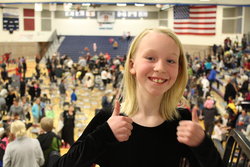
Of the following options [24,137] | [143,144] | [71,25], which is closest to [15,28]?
[71,25]

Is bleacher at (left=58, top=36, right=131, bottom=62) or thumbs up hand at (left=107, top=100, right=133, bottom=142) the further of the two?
bleacher at (left=58, top=36, right=131, bottom=62)

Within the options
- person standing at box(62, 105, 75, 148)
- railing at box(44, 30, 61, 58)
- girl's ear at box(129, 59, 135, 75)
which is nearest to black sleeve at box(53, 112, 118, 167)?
girl's ear at box(129, 59, 135, 75)

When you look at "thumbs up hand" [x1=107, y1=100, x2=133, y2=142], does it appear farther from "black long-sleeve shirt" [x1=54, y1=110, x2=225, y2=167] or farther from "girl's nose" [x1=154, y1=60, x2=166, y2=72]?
"girl's nose" [x1=154, y1=60, x2=166, y2=72]

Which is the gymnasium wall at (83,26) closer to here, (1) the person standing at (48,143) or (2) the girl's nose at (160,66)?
(1) the person standing at (48,143)

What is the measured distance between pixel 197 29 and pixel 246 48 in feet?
30.1

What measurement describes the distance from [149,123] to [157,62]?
32 cm

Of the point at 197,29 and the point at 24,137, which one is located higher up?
the point at 197,29

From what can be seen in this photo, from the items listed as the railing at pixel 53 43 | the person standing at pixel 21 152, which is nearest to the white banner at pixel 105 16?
the railing at pixel 53 43

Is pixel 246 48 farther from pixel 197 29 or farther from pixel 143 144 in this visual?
pixel 143 144

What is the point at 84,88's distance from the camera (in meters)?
20.2

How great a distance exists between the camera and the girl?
1.62 metres

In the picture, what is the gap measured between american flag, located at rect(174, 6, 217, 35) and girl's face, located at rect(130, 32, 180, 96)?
2921 centimetres

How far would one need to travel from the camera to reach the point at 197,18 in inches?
1213

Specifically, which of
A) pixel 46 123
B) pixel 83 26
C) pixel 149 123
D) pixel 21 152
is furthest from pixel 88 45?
pixel 149 123
